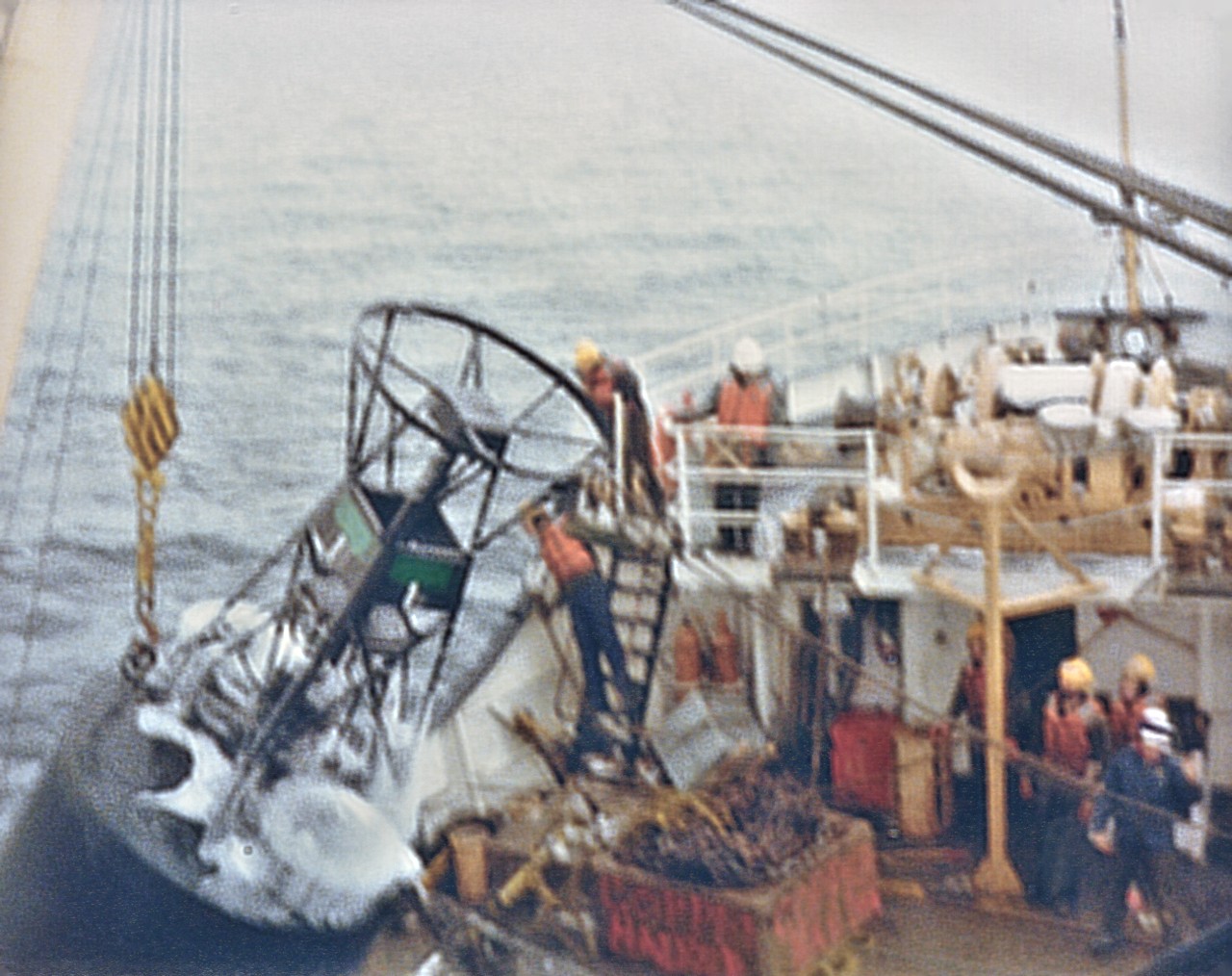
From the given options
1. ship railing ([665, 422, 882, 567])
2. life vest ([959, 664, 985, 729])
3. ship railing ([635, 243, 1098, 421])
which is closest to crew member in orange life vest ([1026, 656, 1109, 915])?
life vest ([959, 664, 985, 729])

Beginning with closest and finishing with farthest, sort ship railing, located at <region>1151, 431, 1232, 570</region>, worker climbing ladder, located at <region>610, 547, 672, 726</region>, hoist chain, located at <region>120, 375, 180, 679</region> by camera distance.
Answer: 1. ship railing, located at <region>1151, 431, 1232, 570</region>
2. worker climbing ladder, located at <region>610, 547, 672, 726</region>
3. hoist chain, located at <region>120, 375, 180, 679</region>

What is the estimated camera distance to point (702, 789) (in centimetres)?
271

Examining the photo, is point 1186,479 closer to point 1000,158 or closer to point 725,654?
point 1000,158

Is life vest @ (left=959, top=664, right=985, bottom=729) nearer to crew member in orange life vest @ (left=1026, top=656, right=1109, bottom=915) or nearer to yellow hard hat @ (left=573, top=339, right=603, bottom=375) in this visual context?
crew member in orange life vest @ (left=1026, top=656, right=1109, bottom=915)

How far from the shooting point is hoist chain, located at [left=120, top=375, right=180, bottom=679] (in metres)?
2.82

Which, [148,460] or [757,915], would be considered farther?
[148,460]

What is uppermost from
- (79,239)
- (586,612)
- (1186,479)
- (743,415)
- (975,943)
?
(79,239)

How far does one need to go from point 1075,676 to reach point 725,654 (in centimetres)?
57

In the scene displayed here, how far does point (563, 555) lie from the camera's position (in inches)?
108

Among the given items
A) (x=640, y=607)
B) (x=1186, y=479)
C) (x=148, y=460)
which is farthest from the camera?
(x=148, y=460)

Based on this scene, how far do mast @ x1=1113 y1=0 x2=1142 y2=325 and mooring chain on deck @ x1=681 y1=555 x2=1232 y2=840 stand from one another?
0.73 meters

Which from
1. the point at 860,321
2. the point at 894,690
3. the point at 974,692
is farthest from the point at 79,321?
the point at 974,692

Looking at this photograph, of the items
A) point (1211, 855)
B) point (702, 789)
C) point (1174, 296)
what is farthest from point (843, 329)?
point (1211, 855)

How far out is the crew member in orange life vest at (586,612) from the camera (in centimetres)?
272
